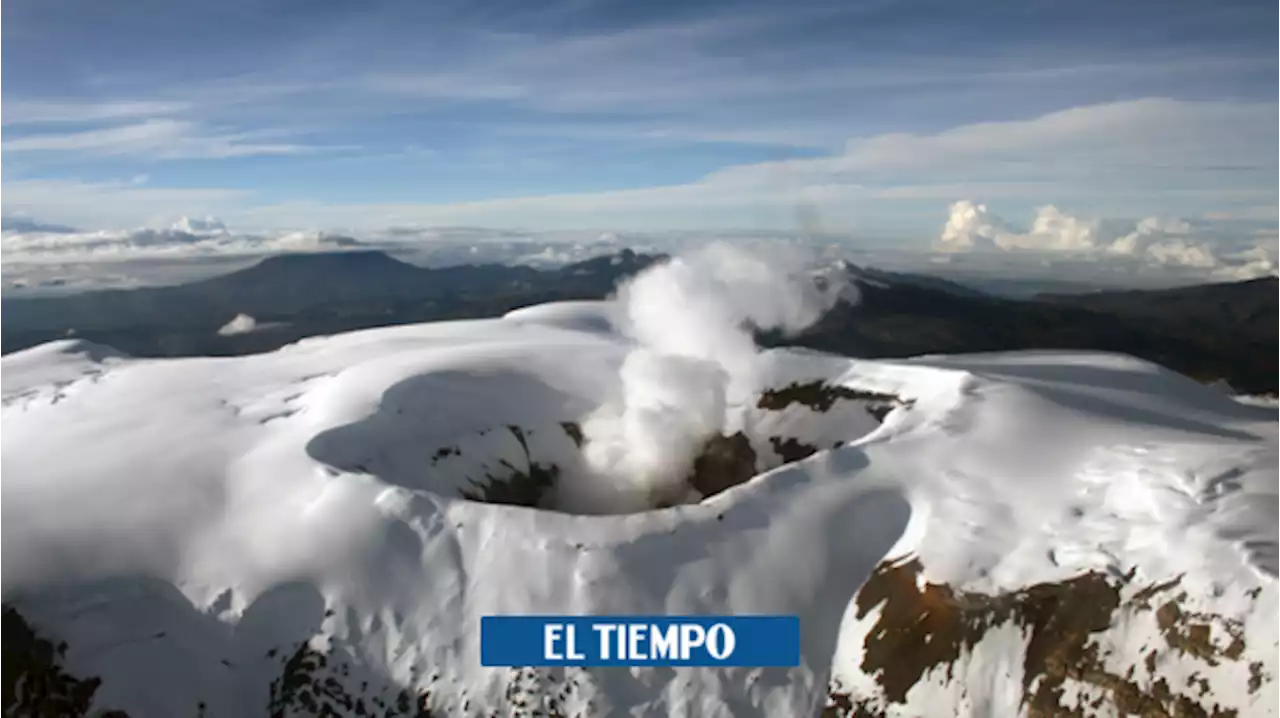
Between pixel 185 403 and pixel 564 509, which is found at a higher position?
pixel 185 403

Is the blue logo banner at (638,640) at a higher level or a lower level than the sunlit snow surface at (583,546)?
lower

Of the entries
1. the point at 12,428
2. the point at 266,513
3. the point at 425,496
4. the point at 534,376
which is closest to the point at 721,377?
the point at 534,376

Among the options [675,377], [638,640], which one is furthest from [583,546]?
[675,377]

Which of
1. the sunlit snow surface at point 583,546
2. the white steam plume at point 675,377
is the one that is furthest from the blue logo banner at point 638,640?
the white steam plume at point 675,377

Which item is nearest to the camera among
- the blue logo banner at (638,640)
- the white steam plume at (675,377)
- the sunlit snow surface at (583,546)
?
the sunlit snow surface at (583,546)

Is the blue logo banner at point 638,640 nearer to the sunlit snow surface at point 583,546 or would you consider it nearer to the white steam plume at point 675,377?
the sunlit snow surface at point 583,546

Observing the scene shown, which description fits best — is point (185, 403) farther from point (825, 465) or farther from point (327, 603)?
point (825, 465)

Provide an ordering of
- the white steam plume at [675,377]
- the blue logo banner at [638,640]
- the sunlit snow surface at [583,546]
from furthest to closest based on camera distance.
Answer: the white steam plume at [675,377]
the blue logo banner at [638,640]
the sunlit snow surface at [583,546]
